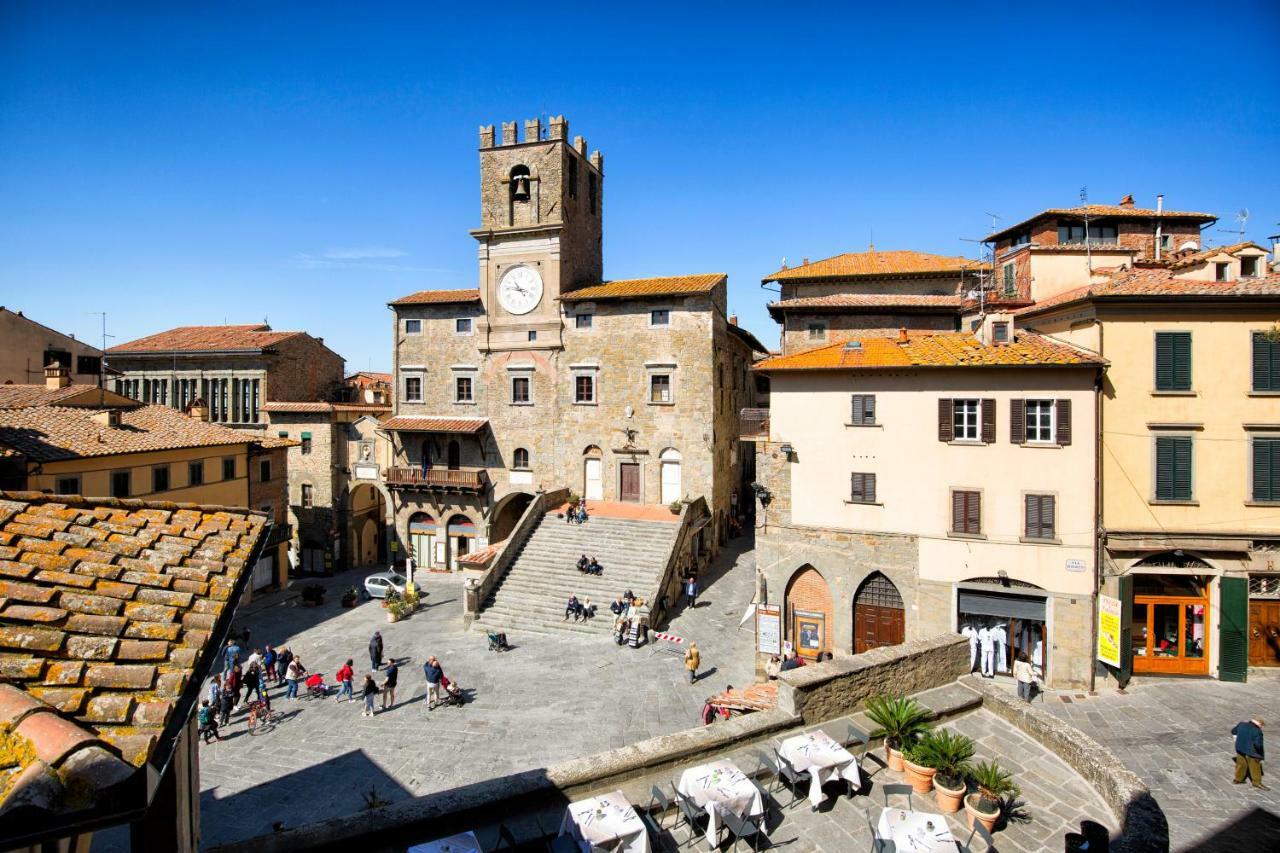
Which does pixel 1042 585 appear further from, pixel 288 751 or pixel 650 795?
pixel 288 751

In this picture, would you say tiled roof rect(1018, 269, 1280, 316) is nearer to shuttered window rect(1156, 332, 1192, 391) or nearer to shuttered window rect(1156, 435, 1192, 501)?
shuttered window rect(1156, 332, 1192, 391)

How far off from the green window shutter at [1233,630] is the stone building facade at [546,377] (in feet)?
63.4

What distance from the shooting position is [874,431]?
21984 millimetres

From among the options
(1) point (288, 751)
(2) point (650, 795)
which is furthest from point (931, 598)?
(1) point (288, 751)

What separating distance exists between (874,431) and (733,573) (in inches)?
517

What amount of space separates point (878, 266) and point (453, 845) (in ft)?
105

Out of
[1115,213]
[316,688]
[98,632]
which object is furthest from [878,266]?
[98,632]

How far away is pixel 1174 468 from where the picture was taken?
65.7ft

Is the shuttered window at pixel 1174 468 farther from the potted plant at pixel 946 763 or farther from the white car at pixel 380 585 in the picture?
the white car at pixel 380 585

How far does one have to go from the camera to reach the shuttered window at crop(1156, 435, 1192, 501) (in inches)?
786

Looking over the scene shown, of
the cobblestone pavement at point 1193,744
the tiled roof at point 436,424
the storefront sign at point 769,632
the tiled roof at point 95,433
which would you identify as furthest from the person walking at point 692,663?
the tiled roof at point 95,433

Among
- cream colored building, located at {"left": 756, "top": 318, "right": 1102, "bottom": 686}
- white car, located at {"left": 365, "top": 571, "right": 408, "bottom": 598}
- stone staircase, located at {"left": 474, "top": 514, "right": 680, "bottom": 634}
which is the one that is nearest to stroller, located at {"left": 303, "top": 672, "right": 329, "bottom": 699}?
stone staircase, located at {"left": 474, "top": 514, "right": 680, "bottom": 634}

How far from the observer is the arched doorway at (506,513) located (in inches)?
1442

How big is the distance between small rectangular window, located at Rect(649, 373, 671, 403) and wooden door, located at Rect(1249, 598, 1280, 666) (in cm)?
2271
